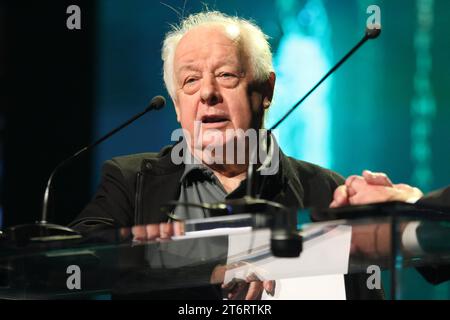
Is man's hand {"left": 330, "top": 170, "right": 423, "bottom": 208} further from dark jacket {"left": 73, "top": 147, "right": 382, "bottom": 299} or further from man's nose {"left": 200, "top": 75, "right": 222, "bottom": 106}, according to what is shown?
man's nose {"left": 200, "top": 75, "right": 222, "bottom": 106}

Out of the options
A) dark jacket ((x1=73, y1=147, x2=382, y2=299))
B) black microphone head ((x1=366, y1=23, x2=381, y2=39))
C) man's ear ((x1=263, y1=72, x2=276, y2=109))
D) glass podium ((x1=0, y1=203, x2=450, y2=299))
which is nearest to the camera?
glass podium ((x1=0, y1=203, x2=450, y2=299))

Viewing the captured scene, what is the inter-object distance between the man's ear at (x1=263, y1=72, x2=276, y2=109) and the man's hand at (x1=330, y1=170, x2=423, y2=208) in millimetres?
1047

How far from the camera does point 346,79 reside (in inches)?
137

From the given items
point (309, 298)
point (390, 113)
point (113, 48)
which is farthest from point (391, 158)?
point (309, 298)

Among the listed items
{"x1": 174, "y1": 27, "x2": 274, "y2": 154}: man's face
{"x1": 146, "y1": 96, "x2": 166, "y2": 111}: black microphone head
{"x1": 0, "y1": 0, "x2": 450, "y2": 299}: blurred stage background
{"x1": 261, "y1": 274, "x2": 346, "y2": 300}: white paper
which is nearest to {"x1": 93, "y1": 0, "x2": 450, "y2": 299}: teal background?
{"x1": 0, "y1": 0, "x2": 450, "y2": 299}: blurred stage background

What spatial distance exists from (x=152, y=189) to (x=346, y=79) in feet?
5.17

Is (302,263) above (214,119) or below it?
below

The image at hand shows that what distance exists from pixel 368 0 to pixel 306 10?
31 centimetres

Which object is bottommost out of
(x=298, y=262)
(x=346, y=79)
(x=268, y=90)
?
(x=298, y=262)

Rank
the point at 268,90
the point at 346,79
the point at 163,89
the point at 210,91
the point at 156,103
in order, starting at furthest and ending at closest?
the point at 346,79 < the point at 163,89 < the point at 268,90 < the point at 210,91 < the point at 156,103

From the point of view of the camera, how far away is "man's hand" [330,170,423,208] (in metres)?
1.39

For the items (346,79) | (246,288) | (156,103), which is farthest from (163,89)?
(246,288)

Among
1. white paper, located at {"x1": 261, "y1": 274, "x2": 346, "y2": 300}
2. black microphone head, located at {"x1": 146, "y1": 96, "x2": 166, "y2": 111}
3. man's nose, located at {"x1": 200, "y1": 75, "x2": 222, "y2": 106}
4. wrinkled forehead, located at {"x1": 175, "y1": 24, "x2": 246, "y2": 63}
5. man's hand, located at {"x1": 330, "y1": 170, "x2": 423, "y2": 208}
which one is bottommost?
white paper, located at {"x1": 261, "y1": 274, "x2": 346, "y2": 300}

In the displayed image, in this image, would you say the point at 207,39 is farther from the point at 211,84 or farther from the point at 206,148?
the point at 206,148
